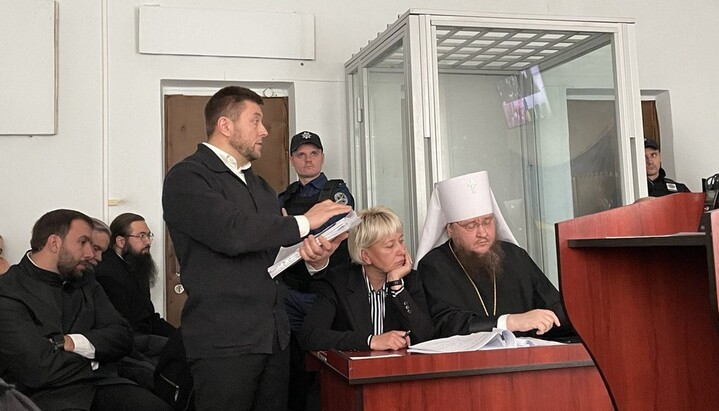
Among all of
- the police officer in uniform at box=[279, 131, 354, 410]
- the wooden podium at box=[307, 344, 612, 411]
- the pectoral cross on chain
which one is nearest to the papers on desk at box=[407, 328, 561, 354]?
the wooden podium at box=[307, 344, 612, 411]

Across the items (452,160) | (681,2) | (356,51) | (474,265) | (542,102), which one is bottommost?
(474,265)

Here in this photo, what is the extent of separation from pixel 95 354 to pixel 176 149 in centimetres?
226

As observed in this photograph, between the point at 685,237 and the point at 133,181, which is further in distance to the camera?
the point at 133,181

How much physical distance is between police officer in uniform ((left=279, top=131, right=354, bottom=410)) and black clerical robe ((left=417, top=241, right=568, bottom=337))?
0.65 metres

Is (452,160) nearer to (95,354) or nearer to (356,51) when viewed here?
(356,51)

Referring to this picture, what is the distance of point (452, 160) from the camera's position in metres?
4.20

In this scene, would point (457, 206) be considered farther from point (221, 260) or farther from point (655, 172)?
point (655, 172)

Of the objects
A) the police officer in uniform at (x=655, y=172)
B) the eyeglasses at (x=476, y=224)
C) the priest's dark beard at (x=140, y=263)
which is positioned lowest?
the priest's dark beard at (x=140, y=263)

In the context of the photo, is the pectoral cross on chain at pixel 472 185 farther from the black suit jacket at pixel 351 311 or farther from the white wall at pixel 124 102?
the white wall at pixel 124 102

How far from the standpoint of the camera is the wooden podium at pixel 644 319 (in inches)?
63.5

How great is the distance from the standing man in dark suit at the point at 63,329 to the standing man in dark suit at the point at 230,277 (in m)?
0.92

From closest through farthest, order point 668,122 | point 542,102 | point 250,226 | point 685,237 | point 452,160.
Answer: point 685,237 → point 250,226 → point 452,160 → point 542,102 → point 668,122

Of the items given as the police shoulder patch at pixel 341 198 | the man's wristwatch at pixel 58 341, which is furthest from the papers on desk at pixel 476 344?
the police shoulder patch at pixel 341 198

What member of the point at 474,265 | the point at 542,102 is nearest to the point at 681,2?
the point at 542,102
